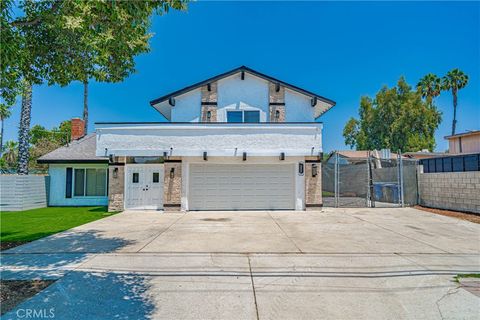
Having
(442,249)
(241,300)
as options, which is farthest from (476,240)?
(241,300)

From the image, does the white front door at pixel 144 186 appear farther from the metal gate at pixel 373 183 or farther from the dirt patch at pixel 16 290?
the metal gate at pixel 373 183

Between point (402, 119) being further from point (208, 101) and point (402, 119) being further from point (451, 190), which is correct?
point (208, 101)

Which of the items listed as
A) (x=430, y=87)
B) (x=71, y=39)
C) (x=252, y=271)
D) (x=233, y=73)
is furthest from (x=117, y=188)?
(x=430, y=87)

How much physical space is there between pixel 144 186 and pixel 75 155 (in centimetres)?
555

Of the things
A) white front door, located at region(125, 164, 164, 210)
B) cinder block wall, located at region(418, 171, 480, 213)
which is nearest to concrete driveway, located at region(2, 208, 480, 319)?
cinder block wall, located at region(418, 171, 480, 213)

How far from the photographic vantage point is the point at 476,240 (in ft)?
25.0

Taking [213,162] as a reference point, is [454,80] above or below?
above

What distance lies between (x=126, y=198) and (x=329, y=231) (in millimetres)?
9789

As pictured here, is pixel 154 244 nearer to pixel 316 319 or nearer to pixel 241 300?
pixel 241 300

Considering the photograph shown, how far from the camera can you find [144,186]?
1353 centimetres

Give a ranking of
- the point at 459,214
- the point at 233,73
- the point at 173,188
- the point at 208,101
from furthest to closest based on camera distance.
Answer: the point at 208,101, the point at 233,73, the point at 173,188, the point at 459,214

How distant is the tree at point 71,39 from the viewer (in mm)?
4293

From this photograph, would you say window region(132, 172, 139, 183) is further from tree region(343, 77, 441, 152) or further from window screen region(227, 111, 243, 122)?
tree region(343, 77, 441, 152)

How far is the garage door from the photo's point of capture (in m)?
13.5
